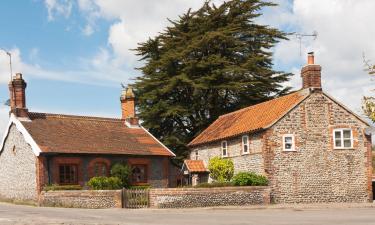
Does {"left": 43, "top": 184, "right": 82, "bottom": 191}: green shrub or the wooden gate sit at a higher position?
{"left": 43, "top": 184, "right": 82, "bottom": 191}: green shrub

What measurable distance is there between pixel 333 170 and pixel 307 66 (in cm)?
760

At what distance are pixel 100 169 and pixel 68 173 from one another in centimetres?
258

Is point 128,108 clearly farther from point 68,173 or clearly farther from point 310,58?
point 310,58

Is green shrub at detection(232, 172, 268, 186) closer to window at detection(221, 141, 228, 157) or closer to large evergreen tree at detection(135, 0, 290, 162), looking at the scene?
window at detection(221, 141, 228, 157)

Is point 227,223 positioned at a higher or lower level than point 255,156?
lower

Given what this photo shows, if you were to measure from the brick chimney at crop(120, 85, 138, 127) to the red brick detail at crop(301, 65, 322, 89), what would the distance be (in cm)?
1708

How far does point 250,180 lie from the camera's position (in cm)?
3303

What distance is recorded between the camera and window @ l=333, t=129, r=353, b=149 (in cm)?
3494

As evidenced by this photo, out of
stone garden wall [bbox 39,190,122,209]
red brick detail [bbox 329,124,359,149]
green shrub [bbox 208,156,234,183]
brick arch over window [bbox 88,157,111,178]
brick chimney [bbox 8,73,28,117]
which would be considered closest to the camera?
stone garden wall [bbox 39,190,122,209]

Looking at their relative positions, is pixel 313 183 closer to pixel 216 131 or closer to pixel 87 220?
pixel 216 131

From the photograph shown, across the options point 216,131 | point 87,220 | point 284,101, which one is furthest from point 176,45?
point 87,220

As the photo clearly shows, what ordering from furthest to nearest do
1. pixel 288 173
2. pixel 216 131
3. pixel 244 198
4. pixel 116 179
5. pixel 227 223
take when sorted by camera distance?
pixel 216 131 → pixel 116 179 → pixel 288 173 → pixel 244 198 → pixel 227 223

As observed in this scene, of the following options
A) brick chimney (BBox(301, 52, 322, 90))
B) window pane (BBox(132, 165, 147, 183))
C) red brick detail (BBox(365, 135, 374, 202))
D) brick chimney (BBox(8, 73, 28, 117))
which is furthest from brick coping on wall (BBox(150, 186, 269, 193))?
brick chimney (BBox(8, 73, 28, 117))

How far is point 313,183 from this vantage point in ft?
112
